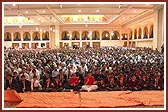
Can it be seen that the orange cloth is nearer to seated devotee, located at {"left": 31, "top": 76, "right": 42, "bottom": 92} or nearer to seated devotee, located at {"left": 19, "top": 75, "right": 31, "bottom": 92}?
seated devotee, located at {"left": 19, "top": 75, "right": 31, "bottom": 92}

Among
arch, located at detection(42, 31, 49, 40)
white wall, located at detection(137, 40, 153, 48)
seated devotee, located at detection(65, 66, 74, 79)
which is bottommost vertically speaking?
seated devotee, located at detection(65, 66, 74, 79)

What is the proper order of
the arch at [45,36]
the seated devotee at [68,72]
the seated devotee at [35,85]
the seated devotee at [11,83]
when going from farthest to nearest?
1. the arch at [45,36]
2. the seated devotee at [68,72]
3. the seated devotee at [35,85]
4. the seated devotee at [11,83]

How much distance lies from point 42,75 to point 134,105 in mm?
4465

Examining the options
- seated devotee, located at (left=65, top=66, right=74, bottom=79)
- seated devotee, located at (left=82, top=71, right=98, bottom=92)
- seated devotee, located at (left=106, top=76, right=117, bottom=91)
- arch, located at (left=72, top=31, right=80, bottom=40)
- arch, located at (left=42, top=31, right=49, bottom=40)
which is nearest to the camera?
seated devotee, located at (left=82, top=71, right=98, bottom=92)

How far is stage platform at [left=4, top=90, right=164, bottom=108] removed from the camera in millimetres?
7043

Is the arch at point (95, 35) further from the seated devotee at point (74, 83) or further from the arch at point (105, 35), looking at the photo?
the seated devotee at point (74, 83)

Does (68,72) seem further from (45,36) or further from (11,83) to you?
(45,36)

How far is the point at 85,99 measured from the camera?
301 inches

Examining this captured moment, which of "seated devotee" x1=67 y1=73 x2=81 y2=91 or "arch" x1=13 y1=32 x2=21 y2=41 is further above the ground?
"arch" x1=13 y1=32 x2=21 y2=41

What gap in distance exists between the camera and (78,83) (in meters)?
9.80

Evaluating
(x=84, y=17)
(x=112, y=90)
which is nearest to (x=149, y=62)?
(x=112, y=90)

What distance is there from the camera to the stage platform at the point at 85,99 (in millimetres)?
7043

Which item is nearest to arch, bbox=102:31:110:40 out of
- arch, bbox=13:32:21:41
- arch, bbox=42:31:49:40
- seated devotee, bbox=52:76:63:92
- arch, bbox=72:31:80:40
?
arch, bbox=72:31:80:40

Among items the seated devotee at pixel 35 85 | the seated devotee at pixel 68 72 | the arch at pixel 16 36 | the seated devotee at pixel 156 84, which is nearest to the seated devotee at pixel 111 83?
the seated devotee at pixel 156 84
